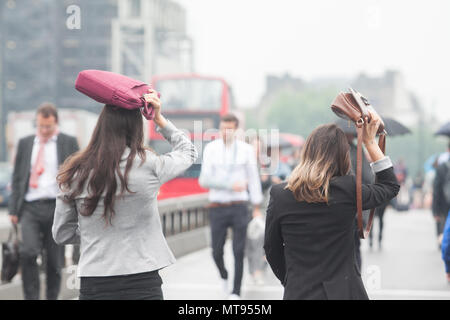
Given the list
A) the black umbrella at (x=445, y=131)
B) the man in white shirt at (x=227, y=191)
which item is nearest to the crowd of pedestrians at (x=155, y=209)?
the man in white shirt at (x=227, y=191)

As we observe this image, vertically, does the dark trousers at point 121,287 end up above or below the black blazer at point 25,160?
below

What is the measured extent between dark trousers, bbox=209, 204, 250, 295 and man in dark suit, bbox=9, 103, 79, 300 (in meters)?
1.46

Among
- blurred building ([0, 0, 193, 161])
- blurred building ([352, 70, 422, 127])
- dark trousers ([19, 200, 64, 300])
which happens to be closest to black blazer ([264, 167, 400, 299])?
dark trousers ([19, 200, 64, 300])

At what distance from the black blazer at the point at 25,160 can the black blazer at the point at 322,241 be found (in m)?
3.24

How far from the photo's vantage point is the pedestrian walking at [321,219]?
2.92m

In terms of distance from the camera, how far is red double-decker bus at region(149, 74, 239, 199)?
18312mm

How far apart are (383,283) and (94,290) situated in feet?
18.3

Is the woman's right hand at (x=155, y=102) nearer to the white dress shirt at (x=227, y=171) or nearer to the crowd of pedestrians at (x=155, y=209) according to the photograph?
the crowd of pedestrians at (x=155, y=209)

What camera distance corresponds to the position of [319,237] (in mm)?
2936

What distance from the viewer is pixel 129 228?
121 inches

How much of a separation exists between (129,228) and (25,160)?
123 inches

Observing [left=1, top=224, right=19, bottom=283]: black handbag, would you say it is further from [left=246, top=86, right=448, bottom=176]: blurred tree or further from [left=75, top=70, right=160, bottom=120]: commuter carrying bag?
[left=246, top=86, right=448, bottom=176]: blurred tree

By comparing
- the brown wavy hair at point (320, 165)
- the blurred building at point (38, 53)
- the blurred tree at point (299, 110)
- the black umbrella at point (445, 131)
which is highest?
the blurred building at point (38, 53)
